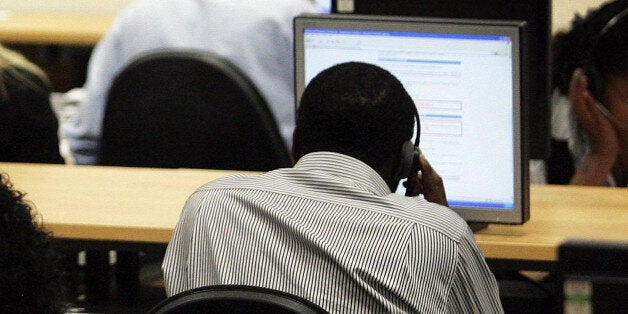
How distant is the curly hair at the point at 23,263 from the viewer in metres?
0.84

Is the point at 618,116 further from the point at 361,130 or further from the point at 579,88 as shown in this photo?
the point at 361,130

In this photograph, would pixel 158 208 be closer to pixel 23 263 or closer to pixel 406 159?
pixel 406 159

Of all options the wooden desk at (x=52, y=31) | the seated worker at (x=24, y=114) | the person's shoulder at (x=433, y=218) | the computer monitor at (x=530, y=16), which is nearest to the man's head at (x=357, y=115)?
the person's shoulder at (x=433, y=218)

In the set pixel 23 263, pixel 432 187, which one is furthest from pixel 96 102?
pixel 23 263

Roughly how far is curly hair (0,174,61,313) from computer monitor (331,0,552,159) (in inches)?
63.7

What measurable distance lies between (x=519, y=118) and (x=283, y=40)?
3.30ft

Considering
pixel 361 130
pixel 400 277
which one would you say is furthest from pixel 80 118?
pixel 400 277

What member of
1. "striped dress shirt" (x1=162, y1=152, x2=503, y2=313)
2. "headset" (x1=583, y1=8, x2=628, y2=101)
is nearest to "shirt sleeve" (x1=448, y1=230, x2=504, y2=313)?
"striped dress shirt" (x1=162, y1=152, x2=503, y2=313)

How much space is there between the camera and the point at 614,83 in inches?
114

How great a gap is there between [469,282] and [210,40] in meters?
1.57

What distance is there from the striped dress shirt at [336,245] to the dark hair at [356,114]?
45mm

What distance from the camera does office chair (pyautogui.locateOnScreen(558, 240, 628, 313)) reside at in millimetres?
1184

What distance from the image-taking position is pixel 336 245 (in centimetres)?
158

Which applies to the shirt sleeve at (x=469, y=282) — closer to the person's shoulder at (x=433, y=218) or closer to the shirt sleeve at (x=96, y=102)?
the person's shoulder at (x=433, y=218)
